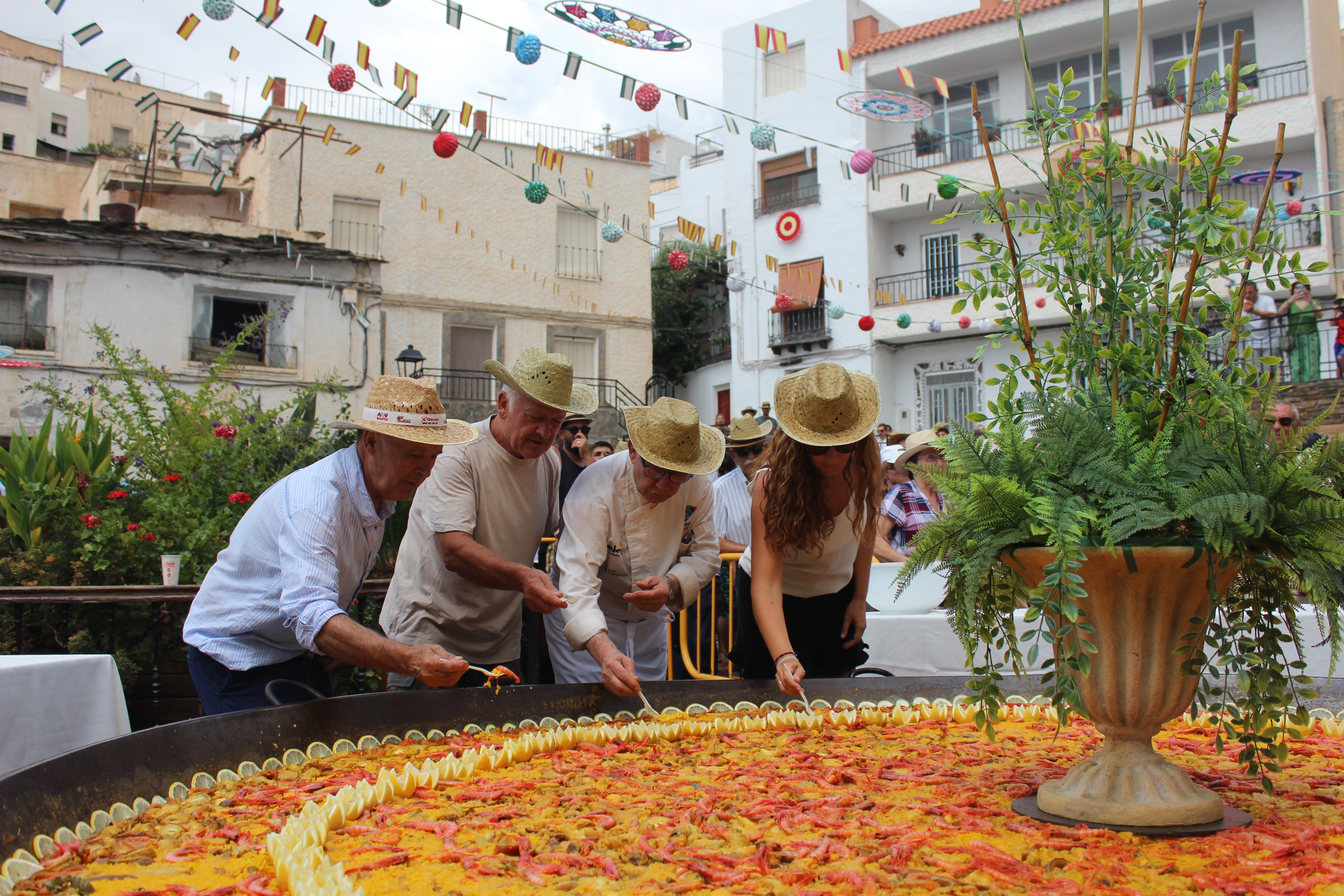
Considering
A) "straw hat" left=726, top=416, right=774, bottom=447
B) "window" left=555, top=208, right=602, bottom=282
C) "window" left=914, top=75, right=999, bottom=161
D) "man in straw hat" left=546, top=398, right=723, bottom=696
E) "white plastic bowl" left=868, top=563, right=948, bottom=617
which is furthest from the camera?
"window" left=555, top=208, right=602, bottom=282

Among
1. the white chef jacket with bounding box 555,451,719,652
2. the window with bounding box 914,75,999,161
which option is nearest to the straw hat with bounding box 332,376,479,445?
the white chef jacket with bounding box 555,451,719,652

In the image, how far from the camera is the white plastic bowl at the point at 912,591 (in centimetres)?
441

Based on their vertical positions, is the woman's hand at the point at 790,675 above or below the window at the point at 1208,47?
below

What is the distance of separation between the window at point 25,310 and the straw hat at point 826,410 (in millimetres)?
17093

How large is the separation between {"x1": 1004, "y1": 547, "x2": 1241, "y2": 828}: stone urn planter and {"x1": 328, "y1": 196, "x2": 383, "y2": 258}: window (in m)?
18.2

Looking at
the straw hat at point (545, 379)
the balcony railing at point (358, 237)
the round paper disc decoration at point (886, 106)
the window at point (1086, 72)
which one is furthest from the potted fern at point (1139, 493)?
the window at point (1086, 72)

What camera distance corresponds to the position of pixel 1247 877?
57.7 inches

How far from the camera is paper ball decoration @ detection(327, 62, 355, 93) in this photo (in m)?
7.31

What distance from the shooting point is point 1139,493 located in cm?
170

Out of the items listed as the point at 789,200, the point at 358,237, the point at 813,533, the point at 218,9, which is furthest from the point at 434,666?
the point at 789,200

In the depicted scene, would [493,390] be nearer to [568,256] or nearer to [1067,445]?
[568,256]

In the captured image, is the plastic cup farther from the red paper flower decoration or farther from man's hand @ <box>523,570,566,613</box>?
the red paper flower decoration

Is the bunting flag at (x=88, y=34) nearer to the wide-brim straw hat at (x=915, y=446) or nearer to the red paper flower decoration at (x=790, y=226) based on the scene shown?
the wide-brim straw hat at (x=915, y=446)

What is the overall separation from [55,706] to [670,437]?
199 cm
